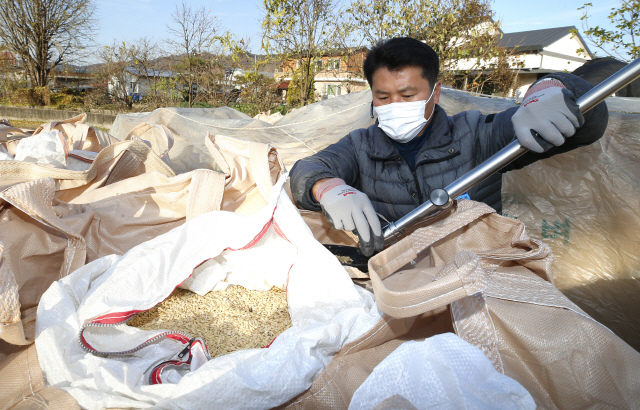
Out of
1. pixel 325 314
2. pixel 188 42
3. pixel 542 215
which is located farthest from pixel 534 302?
pixel 188 42

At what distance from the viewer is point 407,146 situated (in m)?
1.97

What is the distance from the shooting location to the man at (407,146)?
1.62 meters

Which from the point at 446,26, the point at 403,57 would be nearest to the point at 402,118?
the point at 403,57

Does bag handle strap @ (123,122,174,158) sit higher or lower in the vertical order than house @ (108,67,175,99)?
lower

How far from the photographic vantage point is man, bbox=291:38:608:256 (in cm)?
162

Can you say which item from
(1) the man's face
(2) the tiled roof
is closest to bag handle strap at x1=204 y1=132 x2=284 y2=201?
(1) the man's face

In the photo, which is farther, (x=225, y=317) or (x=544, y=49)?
(x=544, y=49)

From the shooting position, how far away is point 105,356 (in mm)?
1016

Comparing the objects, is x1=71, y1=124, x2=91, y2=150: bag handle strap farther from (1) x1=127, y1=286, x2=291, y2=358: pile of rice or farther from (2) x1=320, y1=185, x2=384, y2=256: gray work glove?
(2) x1=320, y1=185, x2=384, y2=256: gray work glove

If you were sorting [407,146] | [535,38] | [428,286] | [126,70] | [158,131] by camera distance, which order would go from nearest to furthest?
[428,286] → [407,146] → [158,131] → [126,70] → [535,38]

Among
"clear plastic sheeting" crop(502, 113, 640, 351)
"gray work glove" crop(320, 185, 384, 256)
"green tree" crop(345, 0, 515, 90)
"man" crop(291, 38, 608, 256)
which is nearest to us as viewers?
"gray work glove" crop(320, 185, 384, 256)

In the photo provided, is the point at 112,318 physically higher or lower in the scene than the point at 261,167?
lower

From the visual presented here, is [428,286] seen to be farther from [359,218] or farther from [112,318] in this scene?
[112,318]

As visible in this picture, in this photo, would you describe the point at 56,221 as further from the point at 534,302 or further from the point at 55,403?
the point at 534,302
